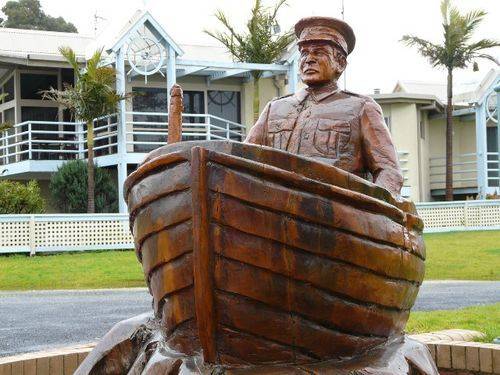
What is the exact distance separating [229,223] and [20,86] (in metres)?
24.2

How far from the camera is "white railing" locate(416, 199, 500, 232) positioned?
23.7 m

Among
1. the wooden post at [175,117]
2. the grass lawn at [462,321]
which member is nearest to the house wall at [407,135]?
the grass lawn at [462,321]

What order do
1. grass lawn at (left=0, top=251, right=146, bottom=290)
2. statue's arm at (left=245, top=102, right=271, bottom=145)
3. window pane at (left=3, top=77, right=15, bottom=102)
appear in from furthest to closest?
window pane at (left=3, top=77, right=15, bottom=102)
grass lawn at (left=0, top=251, right=146, bottom=290)
statue's arm at (left=245, top=102, right=271, bottom=145)

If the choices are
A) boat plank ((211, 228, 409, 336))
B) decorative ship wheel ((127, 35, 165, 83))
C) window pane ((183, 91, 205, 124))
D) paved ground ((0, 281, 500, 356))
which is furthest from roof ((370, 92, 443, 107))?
boat plank ((211, 228, 409, 336))

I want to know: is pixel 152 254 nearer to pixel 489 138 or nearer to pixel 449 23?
pixel 449 23

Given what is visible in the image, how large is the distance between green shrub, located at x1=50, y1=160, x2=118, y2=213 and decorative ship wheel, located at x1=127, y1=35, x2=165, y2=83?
3236mm

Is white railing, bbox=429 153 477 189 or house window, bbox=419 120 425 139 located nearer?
house window, bbox=419 120 425 139

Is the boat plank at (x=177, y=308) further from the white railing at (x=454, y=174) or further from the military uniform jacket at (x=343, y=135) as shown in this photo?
the white railing at (x=454, y=174)

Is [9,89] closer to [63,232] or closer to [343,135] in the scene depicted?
[63,232]

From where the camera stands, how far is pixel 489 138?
3306cm

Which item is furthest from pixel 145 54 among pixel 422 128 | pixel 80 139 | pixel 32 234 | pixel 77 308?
pixel 77 308

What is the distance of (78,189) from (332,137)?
18.6 metres

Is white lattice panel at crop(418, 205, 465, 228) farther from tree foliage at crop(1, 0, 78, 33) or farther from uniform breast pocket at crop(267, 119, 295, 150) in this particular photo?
tree foliage at crop(1, 0, 78, 33)

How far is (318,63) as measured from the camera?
4.31m
